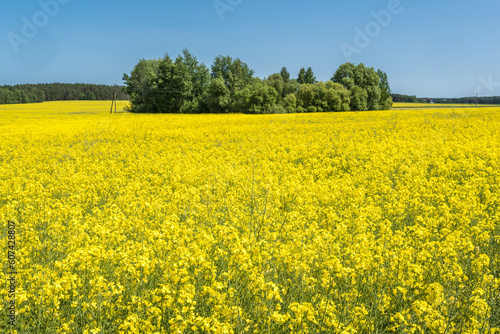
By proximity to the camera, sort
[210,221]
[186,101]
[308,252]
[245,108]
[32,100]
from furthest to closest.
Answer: [32,100] → [186,101] → [245,108] → [210,221] → [308,252]

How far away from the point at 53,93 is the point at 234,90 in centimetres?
11593

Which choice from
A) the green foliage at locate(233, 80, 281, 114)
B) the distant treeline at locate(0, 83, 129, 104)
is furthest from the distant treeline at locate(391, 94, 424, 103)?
the distant treeline at locate(0, 83, 129, 104)

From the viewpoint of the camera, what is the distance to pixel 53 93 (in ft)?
457

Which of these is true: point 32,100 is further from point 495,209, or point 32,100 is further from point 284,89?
point 495,209

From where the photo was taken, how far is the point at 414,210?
7707 mm

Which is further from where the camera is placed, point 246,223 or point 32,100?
point 32,100

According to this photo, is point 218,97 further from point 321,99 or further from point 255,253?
point 255,253

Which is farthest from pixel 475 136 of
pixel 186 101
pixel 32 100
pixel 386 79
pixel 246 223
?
pixel 32 100

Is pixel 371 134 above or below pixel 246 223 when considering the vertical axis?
above

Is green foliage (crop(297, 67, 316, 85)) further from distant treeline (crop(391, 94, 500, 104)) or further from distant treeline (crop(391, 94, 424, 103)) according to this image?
distant treeline (crop(391, 94, 424, 103))

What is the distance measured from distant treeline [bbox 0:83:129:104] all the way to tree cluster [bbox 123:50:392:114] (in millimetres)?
59802

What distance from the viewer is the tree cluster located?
57.1 meters

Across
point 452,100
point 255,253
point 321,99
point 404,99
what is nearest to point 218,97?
point 321,99

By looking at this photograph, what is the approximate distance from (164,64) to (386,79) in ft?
184
